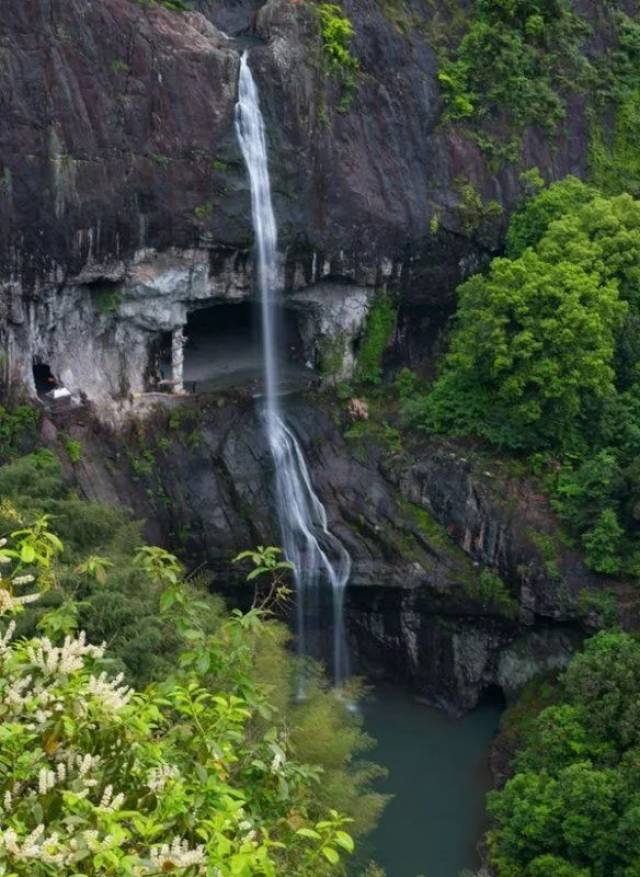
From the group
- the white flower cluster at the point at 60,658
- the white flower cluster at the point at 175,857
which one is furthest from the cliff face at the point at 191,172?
the white flower cluster at the point at 175,857

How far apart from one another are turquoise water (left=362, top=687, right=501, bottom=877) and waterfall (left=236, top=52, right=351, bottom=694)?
1.25 m

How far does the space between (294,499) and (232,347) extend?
12.1 ft

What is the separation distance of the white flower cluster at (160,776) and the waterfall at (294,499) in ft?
→ 43.7

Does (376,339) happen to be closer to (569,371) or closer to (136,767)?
(569,371)

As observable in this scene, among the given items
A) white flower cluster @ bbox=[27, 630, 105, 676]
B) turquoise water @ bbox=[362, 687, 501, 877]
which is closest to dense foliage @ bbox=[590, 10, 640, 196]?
turquoise water @ bbox=[362, 687, 501, 877]

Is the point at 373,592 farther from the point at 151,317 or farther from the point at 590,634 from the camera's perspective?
the point at 151,317

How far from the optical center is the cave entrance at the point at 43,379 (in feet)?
59.7

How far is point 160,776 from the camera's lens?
457cm

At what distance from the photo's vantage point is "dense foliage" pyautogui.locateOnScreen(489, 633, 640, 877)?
1275 cm

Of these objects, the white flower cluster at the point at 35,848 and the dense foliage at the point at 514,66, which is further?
the dense foliage at the point at 514,66

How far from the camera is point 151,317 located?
18609 millimetres

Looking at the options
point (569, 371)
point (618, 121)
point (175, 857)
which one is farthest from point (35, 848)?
point (618, 121)

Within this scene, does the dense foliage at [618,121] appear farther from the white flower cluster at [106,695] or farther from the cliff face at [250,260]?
the white flower cluster at [106,695]

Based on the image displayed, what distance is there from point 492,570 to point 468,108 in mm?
8211
